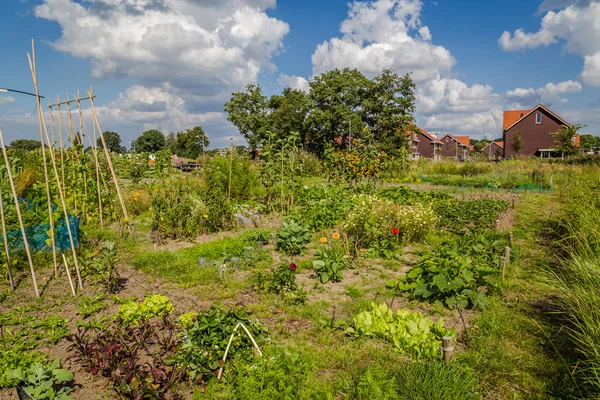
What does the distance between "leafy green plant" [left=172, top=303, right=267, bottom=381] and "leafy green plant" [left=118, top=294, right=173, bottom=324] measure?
0.72 m

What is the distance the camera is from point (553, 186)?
13.6 meters

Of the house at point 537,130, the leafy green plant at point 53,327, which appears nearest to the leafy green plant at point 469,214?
the leafy green plant at point 53,327

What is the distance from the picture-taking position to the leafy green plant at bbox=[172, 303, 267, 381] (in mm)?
2658

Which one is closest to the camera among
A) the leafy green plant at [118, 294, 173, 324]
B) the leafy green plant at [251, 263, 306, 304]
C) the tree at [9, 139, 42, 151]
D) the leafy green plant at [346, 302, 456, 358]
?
the leafy green plant at [346, 302, 456, 358]

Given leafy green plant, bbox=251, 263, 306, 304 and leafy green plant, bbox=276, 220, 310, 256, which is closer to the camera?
leafy green plant, bbox=251, 263, 306, 304

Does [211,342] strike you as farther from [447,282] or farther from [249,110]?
[249,110]

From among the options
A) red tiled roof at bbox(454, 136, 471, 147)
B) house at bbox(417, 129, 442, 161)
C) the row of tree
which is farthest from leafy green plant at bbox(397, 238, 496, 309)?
red tiled roof at bbox(454, 136, 471, 147)

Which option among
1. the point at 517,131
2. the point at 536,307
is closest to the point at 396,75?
the point at 517,131

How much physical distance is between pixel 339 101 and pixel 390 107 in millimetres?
4026

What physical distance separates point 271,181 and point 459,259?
5.56 metres

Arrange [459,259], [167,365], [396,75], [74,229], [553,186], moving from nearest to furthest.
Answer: [167,365] → [459,259] → [74,229] → [553,186] → [396,75]

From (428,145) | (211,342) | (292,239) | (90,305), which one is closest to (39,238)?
(90,305)

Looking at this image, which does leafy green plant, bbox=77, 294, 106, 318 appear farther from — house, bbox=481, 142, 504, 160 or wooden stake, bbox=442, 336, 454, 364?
house, bbox=481, 142, 504, 160

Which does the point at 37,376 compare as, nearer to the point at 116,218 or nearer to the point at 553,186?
the point at 116,218
